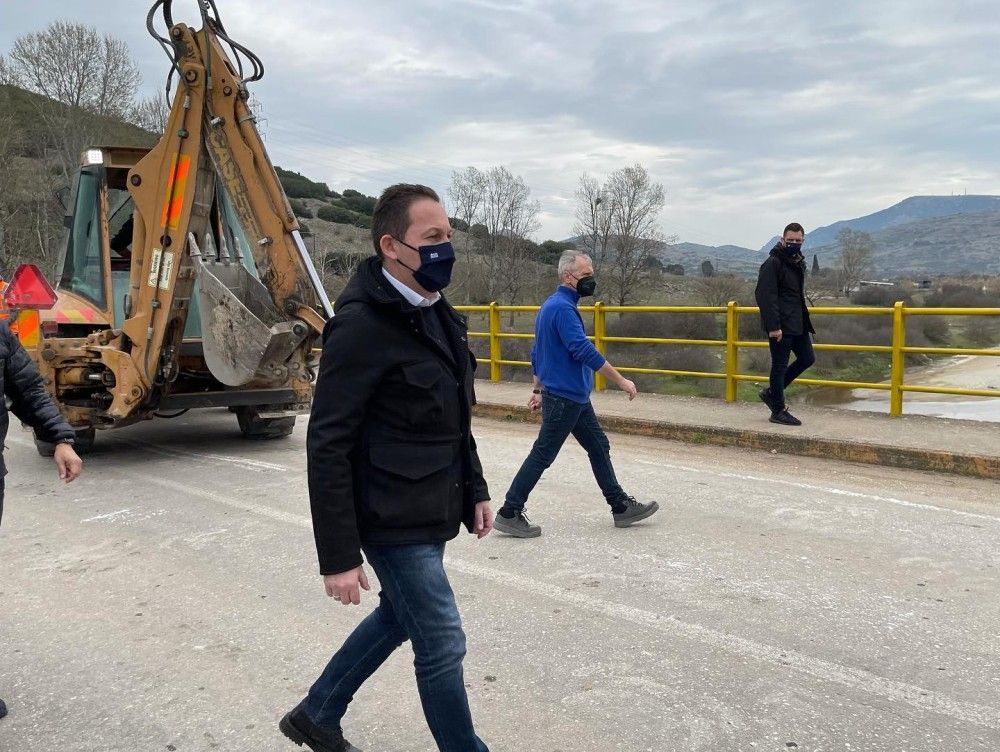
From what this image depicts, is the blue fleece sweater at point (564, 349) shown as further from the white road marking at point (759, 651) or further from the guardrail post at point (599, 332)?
the guardrail post at point (599, 332)

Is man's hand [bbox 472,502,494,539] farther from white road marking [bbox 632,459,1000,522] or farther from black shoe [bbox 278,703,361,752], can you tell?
white road marking [bbox 632,459,1000,522]

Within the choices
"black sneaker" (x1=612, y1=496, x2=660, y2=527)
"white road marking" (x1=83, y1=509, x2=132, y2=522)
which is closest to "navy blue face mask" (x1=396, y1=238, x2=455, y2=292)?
"black sneaker" (x1=612, y1=496, x2=660, y2=527)

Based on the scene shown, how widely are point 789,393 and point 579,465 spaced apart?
1931 cm

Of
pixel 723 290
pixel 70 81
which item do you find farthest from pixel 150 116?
pixel 723 290

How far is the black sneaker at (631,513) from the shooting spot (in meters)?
5.96

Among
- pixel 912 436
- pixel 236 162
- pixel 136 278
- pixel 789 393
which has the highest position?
pixel 236 162

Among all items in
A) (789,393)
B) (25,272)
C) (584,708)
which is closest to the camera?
(584,708)

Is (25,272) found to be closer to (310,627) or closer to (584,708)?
→ (310,627)

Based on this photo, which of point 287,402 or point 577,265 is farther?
point 287,402

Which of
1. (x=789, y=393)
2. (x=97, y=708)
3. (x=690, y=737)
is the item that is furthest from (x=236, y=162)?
(x=789, y=393)

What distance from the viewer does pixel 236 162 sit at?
774 cm

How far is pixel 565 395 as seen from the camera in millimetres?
5812

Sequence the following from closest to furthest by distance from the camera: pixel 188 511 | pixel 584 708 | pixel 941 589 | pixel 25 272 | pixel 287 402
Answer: pixel 584 708
pixel 941 589
pixel 188 511
pixel 25 272
pixel 287 402

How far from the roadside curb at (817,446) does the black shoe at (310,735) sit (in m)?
6.36
